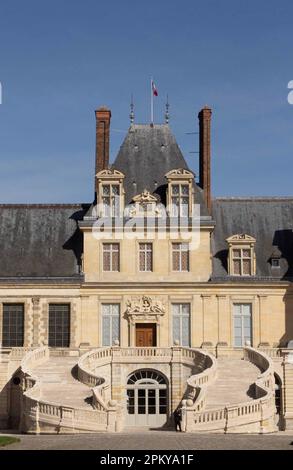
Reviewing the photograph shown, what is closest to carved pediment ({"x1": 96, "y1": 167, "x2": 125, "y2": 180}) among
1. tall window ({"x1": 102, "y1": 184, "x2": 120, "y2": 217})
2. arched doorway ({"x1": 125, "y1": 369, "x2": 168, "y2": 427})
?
tall window ({"x1": 102, "y1": 184, "x2": 120, "y2": 217})

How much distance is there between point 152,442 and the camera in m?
30.5

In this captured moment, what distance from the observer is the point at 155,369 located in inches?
1697

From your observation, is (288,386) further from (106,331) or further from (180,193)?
(180,193)

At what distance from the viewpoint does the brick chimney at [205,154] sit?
48844mm

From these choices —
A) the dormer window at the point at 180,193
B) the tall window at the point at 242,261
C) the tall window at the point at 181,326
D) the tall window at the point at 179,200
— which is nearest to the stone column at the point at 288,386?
the tall window at the point at 181,326

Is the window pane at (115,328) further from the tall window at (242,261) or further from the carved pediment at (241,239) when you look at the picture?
the carved pediment at (241,239)

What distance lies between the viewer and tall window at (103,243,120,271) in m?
47.0

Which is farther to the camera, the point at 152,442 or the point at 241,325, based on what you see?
the point at 241,325

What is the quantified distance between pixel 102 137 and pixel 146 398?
13451mm

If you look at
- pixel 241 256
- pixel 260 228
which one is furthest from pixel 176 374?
pixel 260 228

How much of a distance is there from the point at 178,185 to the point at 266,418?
13661 millimetres

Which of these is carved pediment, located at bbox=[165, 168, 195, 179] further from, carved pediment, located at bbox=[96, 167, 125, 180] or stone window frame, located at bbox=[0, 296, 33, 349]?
stone window frame, located at bbox=[0, 296, 33, 349]

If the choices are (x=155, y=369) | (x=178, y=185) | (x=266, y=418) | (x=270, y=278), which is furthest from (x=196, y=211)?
(x=266, y=418)
